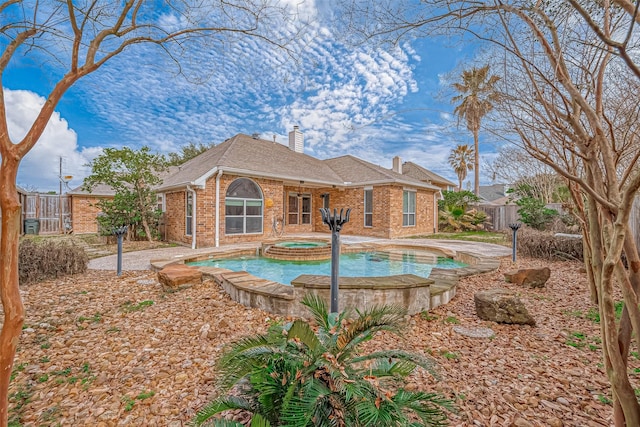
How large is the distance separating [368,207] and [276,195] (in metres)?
5.03

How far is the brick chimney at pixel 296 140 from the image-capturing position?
17.8 metres

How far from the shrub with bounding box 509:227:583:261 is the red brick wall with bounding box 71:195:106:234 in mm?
20368

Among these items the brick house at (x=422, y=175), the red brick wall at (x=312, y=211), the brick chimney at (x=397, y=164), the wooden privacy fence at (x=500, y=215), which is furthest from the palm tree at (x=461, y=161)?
the red brick wall at (x=312, y=211)

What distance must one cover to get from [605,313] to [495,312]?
2.64 meters

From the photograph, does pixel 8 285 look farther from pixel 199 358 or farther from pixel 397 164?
pixel 397 164

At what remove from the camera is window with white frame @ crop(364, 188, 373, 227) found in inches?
589

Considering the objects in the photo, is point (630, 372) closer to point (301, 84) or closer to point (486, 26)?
point (486, 26)

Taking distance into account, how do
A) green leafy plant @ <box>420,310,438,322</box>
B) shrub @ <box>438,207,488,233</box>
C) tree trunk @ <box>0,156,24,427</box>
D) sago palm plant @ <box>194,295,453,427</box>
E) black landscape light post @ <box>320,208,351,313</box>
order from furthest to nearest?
shrub @ <box>438,207,488,233</box> < green leafy plant @ <box>420,310,438,322</box> < black landscape light post @ <box>320,208,351,313</box> < tree trunk @ <box>0,156,24,427</box> < sago palm plant @ <box>194,295,453,427</box>

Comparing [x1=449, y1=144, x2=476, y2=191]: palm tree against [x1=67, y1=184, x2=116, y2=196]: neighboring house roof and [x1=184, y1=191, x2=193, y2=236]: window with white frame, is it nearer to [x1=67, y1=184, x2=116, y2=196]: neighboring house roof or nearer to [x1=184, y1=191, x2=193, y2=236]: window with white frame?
[x1=184, y1=191, x2=193, y2=236]: window with white frame

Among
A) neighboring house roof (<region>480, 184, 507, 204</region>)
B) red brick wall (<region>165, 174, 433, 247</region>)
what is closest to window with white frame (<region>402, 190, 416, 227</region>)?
red brick wall (<region>165, 174, 433, 247</region>)

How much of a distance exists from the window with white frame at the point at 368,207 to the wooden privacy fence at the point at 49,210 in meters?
16.2

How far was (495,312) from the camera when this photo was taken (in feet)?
12.8

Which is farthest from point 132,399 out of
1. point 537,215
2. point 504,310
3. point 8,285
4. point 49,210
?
point 49,210

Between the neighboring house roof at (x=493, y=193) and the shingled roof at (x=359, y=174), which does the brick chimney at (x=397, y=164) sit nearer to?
the shingled roof at (x=359, y=174)
